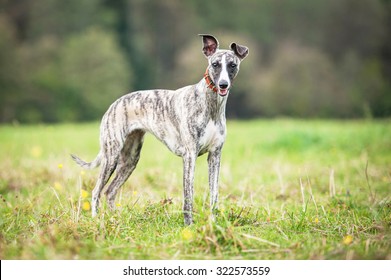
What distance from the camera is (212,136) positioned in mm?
5266

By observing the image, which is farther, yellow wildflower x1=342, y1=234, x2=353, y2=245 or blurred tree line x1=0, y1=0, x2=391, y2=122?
blurred tree line x1=0, y1=0, x2=391, y2=122

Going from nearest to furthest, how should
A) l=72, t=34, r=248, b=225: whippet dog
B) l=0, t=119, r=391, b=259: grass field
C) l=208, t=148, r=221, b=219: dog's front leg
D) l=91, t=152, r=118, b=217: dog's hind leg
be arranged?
1. l=0, t=119, r=391, b=259: grass field
2. l=72, t=34, r=248, b=225: whippet dog
3. l=208, t=148, r=221, b=219: dog's front leg
4. l=91, t=152, r=118, b=217: dog's hind leg

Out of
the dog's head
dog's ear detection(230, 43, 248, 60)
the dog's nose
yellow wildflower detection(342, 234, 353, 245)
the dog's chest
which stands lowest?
yellow wildflower detection(342, 234, 353, 245)

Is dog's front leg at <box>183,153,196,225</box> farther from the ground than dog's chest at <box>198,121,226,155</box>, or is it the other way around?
dog's chest at <box>198,121,226,155</box>

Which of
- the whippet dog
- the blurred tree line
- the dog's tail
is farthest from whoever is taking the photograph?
the blurred tree line

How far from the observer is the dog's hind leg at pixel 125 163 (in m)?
6.03

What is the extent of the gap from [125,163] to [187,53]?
110ft

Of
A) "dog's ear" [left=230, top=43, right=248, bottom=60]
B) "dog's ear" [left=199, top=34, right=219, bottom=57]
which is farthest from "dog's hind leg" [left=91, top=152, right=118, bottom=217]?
"dog's ear" [left=230, top=43, right=248, bottom=60]

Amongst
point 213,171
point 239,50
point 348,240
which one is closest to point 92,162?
point 213,171

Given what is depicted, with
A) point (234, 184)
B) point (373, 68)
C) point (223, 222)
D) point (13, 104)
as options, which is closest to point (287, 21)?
point (373, 68)

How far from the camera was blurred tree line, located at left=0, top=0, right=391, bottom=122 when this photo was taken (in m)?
33.3

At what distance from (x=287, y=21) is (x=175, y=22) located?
33.9 feet

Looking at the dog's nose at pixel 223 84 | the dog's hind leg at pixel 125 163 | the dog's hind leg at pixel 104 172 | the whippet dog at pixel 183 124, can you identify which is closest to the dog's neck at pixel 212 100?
the whippet dog at pixel 183 124

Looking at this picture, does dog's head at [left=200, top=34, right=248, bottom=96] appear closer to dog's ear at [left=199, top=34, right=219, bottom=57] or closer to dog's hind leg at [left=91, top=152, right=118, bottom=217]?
dog's ear at [left=199, top=34, right=219, bottom=57]
